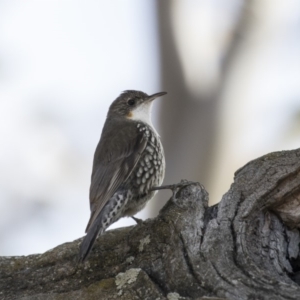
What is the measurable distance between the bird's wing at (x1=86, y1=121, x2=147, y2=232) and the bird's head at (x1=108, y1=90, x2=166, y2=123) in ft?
1.32

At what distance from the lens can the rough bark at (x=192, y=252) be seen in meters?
2.99

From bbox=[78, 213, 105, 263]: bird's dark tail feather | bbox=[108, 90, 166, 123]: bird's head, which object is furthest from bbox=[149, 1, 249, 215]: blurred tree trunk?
bbox=[78, 213, 105, 263]: bird's dark tail feather

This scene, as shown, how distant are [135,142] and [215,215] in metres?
1.73

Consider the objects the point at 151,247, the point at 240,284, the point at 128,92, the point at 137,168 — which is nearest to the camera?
the point at 240,284

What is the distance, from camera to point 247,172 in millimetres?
3484

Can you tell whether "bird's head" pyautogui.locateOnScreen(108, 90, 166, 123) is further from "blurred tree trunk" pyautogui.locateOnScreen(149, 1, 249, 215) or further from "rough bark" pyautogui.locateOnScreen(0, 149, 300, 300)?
"rough bark" pyautogui.locateOnScreen(0, 149, 300, 300)

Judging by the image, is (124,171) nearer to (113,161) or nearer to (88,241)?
(113,161)

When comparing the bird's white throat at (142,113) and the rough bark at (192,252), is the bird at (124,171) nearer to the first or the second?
the bird's white throat at (142,113)

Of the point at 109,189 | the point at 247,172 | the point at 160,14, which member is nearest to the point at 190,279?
the point at 247,172

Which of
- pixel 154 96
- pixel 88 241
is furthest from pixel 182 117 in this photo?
pixel 88 241

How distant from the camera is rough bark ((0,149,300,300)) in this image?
2992mm

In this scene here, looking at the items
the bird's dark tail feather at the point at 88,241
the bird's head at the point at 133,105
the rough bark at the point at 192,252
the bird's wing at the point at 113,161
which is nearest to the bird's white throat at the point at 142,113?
the bird's head at the point at 133,105

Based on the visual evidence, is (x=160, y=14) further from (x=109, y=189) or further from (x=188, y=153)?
(x=109, y=189)

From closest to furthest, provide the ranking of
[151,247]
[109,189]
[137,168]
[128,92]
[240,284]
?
[240,284] < [151,247] < [109,189] < [137,168] < [128,92]
